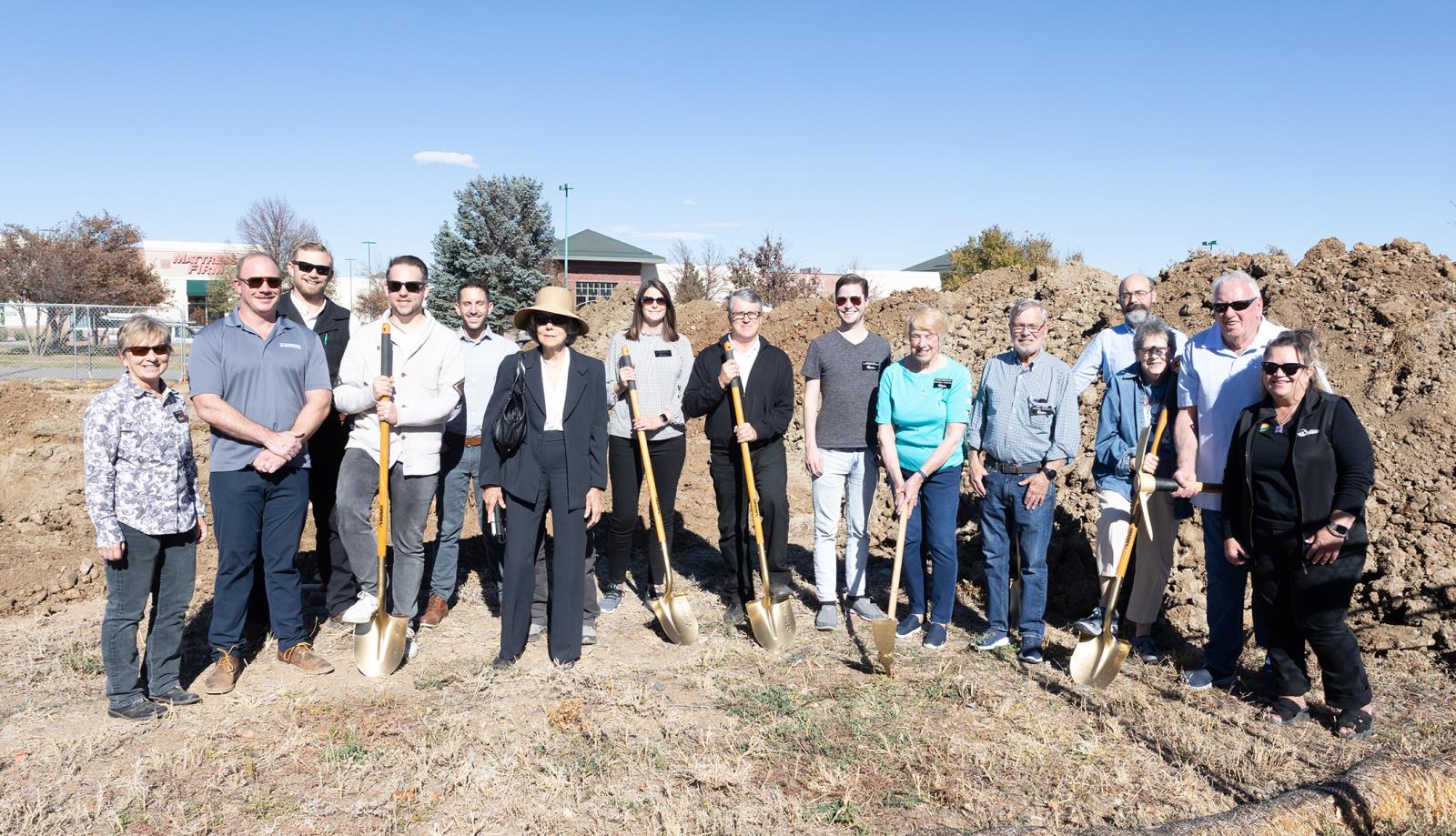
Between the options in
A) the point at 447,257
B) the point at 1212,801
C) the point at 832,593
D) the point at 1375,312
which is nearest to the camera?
the point at 1212,801

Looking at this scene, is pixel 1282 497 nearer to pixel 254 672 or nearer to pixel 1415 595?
pixel 1415 595

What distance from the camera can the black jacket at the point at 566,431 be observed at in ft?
15.9

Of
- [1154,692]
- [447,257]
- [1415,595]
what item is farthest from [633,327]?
[447,257]

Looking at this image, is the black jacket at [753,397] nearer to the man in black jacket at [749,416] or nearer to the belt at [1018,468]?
the man in black jacket at [749,416]

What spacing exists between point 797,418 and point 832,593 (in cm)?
639

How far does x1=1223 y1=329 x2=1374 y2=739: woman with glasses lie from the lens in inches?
158

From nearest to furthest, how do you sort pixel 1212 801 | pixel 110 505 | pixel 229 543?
pixel 1212 801, pixel 110 505, pixel 229 543

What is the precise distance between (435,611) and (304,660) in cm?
98

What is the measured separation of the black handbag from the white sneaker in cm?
116

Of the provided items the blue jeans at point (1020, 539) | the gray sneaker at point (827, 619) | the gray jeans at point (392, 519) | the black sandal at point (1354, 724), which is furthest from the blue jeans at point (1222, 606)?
Answer: the gray jeans at point (392, 519)

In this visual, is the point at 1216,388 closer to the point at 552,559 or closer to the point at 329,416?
the point at 552,559

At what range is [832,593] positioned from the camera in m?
5.68

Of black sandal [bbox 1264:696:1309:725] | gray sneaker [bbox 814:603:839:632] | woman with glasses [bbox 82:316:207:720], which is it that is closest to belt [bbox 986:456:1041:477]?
gray sneaker [bbox 814:603:839:632]

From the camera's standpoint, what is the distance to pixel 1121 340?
5570 millimetres
